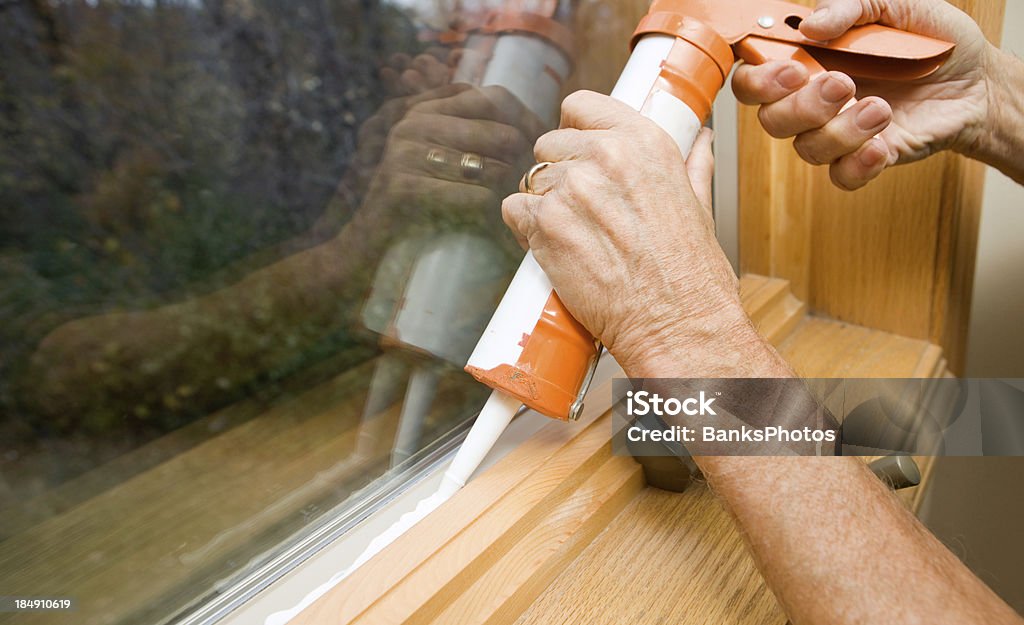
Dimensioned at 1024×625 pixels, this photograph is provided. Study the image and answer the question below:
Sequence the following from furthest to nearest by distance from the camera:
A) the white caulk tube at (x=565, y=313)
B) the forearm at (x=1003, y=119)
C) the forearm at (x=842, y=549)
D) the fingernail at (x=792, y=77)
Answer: the forearm at (x=1003, y=119) → the fingernail at (x=792, y=77) → the white caulk tube at (x=565, y=313) → the forearm at (x=842, y=549)

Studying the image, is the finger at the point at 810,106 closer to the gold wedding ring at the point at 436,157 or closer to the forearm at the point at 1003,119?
the forearm at the point at 1003,119

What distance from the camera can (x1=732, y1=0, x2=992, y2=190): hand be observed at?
23.5 inches

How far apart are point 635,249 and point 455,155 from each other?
9.3 inches

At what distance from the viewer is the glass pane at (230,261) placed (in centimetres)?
42

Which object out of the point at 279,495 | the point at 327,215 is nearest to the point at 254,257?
the point at 327,215

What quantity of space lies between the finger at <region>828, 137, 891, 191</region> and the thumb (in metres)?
0.13

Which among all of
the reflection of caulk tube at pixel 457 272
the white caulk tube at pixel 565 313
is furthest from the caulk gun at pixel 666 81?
the reflection of caulk tube at pixel 457 272

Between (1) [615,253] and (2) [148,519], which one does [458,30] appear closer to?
(1) [615,253]

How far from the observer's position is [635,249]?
1.60 ft

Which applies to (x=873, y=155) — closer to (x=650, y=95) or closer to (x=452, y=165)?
(x=650, y=95)

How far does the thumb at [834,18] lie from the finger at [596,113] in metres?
0.19

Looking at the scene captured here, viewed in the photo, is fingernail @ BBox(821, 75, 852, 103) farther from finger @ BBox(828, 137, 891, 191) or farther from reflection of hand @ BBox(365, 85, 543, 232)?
reflection of hand @ BBox(365, 85, 543, 232)

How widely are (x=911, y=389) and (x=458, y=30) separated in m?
0.64

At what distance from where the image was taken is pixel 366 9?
1.76 feet
